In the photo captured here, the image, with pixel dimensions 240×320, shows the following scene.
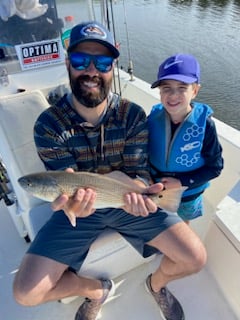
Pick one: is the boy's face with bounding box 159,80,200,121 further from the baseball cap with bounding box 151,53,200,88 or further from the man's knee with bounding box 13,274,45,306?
the man's knee with bounding box 13,274,45,306

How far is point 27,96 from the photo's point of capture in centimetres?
229

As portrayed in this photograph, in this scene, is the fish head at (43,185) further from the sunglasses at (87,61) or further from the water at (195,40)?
the water at (195,40)

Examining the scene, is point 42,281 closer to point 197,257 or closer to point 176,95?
point 197,257

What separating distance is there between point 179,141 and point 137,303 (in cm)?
110

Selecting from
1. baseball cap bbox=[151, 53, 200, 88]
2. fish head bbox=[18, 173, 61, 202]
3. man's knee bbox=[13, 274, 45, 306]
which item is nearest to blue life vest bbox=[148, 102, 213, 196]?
baseball cap bbox=[151, 53, 200, 88]

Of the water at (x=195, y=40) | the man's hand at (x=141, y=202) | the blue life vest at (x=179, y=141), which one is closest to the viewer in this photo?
the man's hand at (x=141, y=202)

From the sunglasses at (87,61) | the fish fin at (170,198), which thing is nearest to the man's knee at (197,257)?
the fish fin at (170,198)

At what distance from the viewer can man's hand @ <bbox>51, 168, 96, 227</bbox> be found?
1.46 m

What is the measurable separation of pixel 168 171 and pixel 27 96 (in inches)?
46.0

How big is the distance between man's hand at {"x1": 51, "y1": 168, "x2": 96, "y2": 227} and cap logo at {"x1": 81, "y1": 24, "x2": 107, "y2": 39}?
903 mm

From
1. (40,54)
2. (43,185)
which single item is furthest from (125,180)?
(40,54)

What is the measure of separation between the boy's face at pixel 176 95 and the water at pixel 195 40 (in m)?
4.42

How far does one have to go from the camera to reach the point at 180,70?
185cm

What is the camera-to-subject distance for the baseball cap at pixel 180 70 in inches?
72.3
